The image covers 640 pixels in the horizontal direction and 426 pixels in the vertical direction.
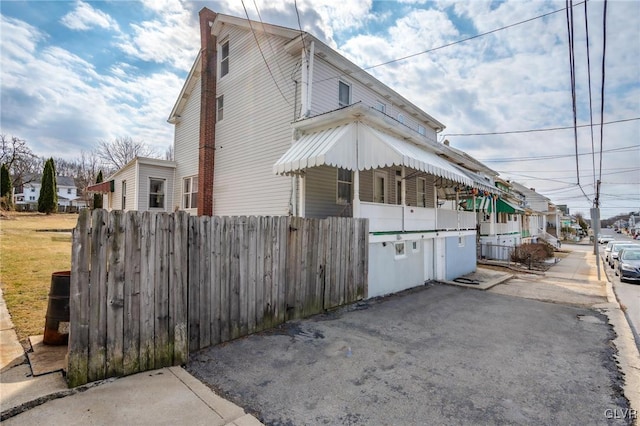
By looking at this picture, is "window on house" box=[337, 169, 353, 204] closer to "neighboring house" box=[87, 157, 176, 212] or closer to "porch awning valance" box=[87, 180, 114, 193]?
"neighboring house" box=[87, 157, 176, 212]

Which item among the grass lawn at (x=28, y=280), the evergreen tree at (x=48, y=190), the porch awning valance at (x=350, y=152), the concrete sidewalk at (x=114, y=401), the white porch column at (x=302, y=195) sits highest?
the evergreen tree at (x=48, y=190)

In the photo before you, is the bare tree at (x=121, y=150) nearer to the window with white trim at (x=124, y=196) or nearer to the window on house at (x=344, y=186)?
the window with white trim at (x=124, y=196)

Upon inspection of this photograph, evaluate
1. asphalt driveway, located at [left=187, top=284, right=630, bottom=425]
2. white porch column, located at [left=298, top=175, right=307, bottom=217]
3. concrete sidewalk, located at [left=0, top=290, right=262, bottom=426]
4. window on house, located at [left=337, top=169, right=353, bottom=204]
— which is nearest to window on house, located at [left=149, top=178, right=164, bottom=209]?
white porch column, located at [left=298, top=175, right=307, bottom=217]

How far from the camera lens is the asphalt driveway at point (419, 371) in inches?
134

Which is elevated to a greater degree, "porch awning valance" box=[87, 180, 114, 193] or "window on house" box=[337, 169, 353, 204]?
"porch awning valance" box=[87, 180, 114, 193]

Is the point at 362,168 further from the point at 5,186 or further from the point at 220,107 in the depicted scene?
the point at 5,186

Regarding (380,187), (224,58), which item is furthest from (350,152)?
(224,58)

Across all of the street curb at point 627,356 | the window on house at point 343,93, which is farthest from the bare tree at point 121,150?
the street curb at point 627,356

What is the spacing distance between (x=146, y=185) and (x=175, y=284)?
40.9ft

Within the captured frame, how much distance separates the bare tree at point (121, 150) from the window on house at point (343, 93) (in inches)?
1578

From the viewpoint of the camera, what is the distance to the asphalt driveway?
11.1ft

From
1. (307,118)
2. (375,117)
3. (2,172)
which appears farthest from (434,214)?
(2,172)

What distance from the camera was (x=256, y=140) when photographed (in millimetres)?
11672

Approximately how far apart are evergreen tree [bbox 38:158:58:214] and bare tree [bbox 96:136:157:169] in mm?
5957
